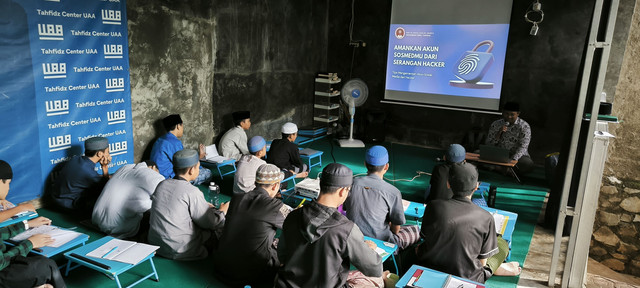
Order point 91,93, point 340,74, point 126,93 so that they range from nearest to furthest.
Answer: point 91,93 → point 126,93 → point 340,74

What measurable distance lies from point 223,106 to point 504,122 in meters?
4.91

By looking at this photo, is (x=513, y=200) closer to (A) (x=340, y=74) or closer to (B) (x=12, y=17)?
(A) (x=340, y=74)

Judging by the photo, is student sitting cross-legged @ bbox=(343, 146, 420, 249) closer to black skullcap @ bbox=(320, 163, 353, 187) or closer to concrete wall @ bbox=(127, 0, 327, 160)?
black skullcap @ bbox=(320, 163, 353, 187)

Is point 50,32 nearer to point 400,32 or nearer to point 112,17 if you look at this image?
point 112,17

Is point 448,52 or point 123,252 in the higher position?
point 448,52

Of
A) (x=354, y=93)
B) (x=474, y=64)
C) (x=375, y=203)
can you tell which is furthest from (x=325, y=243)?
(x=474, y=64)

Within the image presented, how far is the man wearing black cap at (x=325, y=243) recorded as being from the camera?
8.54 feet

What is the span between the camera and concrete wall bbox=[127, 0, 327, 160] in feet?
20.7

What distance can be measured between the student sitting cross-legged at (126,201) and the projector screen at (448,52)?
20.7 feet

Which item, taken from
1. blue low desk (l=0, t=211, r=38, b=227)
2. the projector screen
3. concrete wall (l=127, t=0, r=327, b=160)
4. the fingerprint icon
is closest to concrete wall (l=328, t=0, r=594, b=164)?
the projector screen

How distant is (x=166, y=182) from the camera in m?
3.80

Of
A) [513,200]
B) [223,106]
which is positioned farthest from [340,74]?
[513,200]

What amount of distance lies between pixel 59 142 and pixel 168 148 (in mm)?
1317

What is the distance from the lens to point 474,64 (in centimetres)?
858
